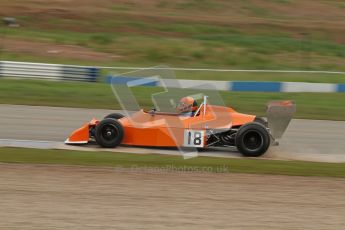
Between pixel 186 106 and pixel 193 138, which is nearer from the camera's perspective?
pixel 193 138

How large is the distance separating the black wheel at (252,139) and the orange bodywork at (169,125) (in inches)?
11.9

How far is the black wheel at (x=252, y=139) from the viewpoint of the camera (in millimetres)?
9734

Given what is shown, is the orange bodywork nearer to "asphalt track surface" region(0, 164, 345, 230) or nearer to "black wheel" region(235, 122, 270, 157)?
"black wheel" region(235, 122, 270, 157)

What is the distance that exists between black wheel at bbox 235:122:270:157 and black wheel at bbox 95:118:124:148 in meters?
1.74

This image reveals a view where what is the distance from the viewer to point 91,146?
402 inches

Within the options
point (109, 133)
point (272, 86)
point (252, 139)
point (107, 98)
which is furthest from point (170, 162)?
point (272, 86)

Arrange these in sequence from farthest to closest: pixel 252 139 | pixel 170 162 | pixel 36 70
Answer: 1. pixel 36 70
2. pixel 252 139
3. pixel 170 162

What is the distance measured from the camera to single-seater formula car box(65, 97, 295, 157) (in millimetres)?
9836

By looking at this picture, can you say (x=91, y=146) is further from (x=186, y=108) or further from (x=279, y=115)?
(x=279, y=115)

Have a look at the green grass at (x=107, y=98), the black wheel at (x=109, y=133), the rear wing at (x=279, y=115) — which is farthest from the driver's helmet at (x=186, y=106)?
the green grass at (x=107, y=98)

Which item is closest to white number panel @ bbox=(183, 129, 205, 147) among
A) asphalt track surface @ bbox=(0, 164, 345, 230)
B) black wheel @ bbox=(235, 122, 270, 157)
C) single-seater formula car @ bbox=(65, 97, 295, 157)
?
single-seater formula car @ bbox=(65, 97, 295, 157)

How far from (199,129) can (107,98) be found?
646 cm

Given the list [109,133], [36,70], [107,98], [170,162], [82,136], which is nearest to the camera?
[170,162]

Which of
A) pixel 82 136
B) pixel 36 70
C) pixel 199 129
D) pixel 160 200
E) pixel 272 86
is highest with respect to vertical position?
pixel 36 70
